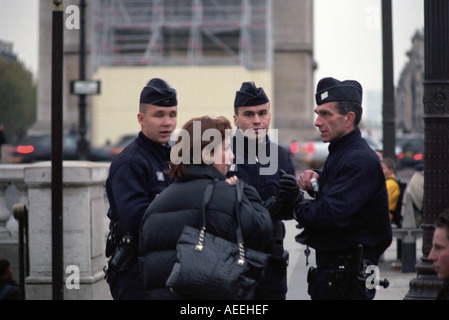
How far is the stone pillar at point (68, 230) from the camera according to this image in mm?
8328

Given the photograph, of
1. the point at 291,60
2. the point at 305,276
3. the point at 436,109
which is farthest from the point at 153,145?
the point at 291,60

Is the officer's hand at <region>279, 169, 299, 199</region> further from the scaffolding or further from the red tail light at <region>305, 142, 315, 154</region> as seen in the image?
the scaffolding

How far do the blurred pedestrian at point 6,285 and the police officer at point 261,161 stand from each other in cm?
277

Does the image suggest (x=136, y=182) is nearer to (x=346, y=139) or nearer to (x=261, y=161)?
(x=261, y=161)

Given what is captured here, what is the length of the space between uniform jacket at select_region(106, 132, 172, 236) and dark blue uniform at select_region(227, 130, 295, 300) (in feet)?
1.65

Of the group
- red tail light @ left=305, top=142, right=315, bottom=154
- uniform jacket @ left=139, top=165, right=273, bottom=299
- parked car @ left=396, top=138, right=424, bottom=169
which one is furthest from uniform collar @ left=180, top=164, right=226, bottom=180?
parked car @ left=396, top=138, right=424, bottom=169

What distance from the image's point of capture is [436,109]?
7.87m

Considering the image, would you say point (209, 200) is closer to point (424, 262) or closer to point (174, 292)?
point (174, 292)

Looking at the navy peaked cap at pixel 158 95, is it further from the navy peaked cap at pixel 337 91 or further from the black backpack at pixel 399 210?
the black backpack at pixel 399 210

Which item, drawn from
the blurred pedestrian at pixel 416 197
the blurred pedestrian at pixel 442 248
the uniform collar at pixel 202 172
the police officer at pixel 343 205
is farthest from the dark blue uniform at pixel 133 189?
the blurred pedestrian at pixel 416 197

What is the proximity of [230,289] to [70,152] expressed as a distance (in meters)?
27.3

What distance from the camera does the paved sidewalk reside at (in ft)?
29.5

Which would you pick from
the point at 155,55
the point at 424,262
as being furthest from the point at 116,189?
the point at 155,55

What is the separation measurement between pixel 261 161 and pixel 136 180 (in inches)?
36.9
